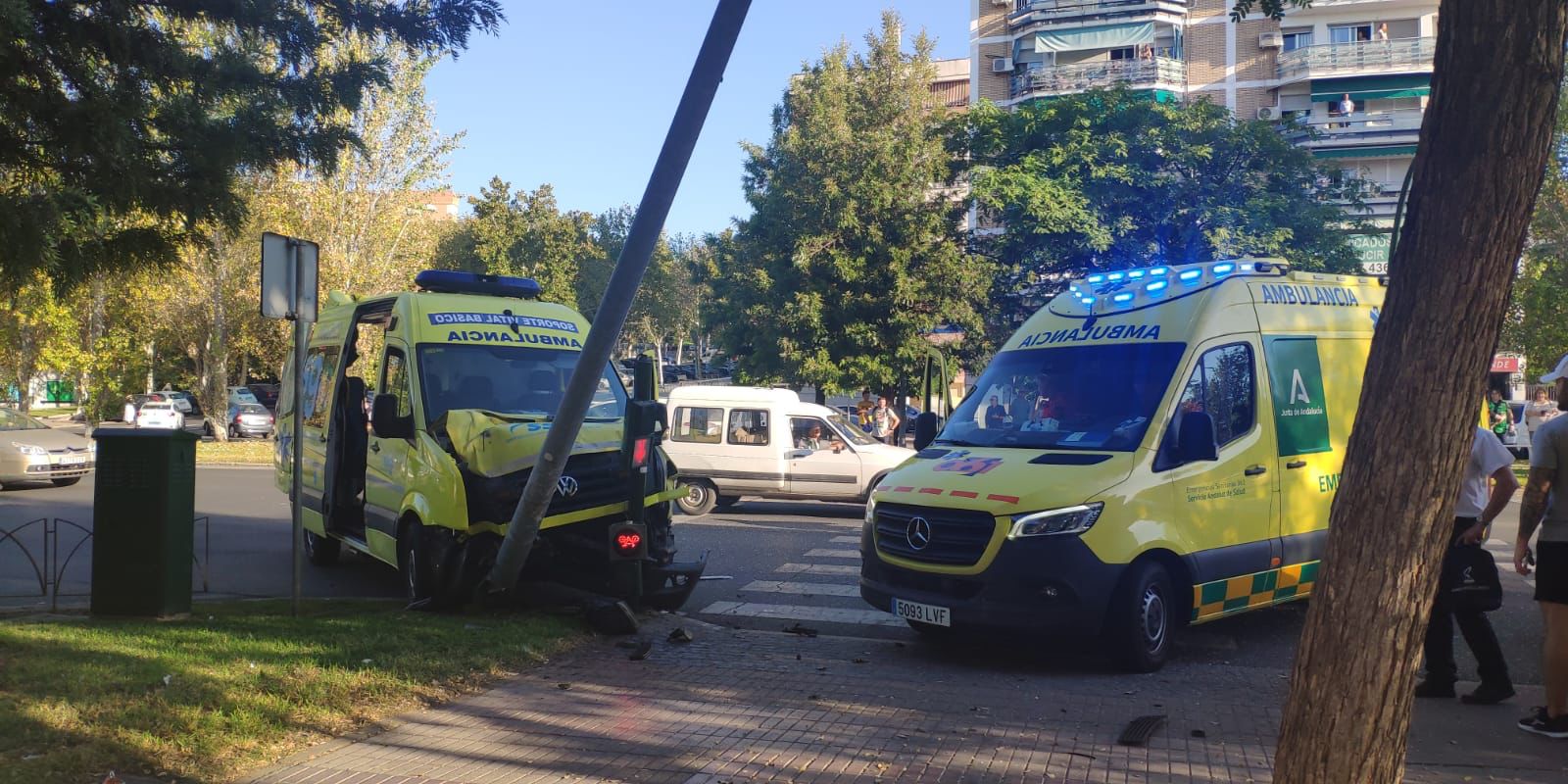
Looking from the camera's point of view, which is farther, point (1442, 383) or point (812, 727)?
point (812, 727)

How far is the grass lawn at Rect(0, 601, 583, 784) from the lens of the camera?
525 centimetres

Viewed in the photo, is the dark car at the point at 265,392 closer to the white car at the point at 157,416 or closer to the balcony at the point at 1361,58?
the white car at the point at 157,416

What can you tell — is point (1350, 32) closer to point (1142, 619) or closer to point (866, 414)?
point (866, 414)

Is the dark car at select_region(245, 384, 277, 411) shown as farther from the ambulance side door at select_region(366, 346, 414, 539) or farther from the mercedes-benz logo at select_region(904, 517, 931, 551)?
the mercedes-benz logo at select_region(904, 517, 931, 551)

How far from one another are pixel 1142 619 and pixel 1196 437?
47.6 inches

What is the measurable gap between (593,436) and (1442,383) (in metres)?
6.76

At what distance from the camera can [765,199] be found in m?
34.3

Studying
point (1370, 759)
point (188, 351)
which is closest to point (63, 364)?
point (188, 351)

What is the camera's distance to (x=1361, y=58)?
4588 centimetres

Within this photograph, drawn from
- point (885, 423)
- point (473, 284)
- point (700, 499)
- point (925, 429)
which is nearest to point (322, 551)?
point (473, 284)

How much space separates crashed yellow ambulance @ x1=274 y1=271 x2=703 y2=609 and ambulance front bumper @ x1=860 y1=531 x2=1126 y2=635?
2370 millimetres

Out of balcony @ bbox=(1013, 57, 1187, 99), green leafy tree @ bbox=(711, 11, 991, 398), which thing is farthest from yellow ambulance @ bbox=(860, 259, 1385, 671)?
balcony @ bbox=(1013, 57, 1187, 99)

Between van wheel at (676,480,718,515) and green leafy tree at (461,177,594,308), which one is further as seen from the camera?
green leafy tree at (461,177,594,308)

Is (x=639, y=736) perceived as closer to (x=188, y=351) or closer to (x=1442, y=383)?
(x=1442, y=383)
